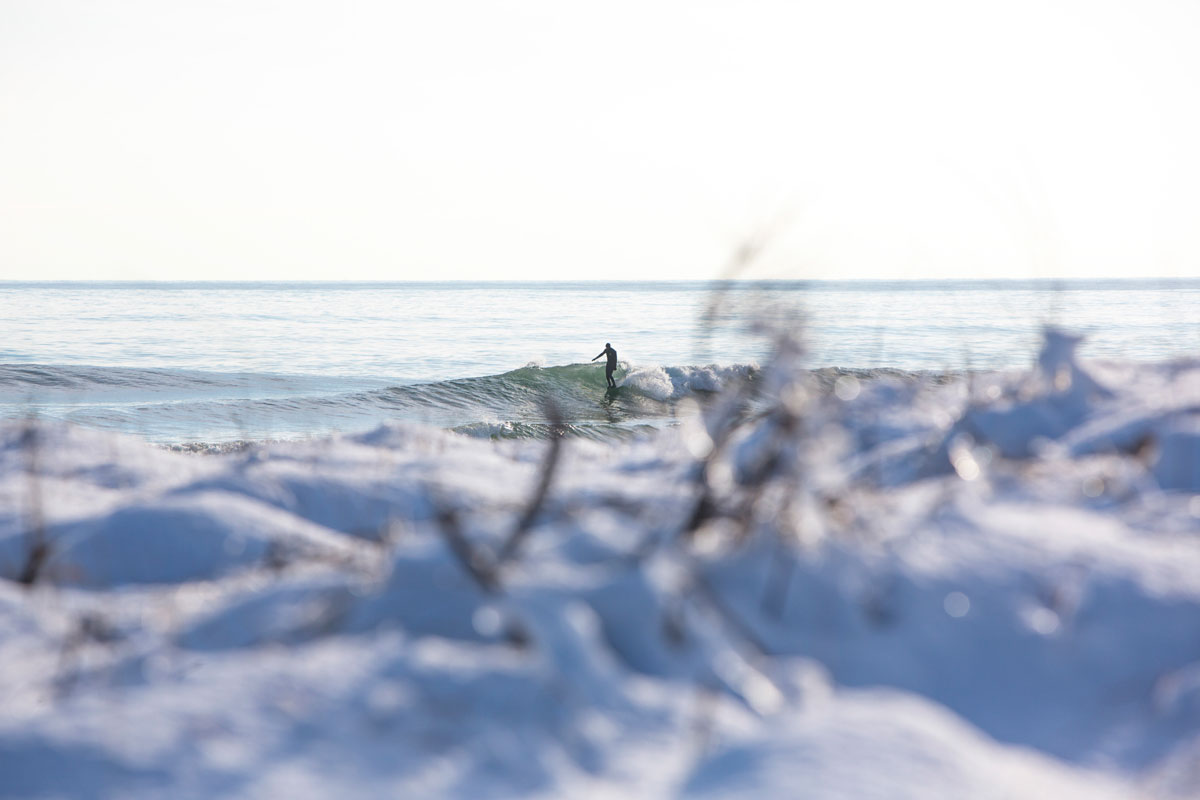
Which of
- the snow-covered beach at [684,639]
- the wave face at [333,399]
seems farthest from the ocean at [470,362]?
the snow-covered beach at [684,639]

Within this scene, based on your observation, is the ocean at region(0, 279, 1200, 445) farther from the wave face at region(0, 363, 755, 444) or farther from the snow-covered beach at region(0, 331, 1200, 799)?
the snow-covered beach at region(0, 331, 1200, 799)

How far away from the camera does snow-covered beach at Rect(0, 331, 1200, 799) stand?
43.6 inches

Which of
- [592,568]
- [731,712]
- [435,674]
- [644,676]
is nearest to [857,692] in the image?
Answer: [731,712]

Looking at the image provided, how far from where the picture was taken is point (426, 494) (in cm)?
239

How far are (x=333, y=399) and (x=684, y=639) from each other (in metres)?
12.6

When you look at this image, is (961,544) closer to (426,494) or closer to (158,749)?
(158,749)

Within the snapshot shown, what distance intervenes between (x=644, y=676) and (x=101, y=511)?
175 centimetres

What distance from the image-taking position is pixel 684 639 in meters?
1.32

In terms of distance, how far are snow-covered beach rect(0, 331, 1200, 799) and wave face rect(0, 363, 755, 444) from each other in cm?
790

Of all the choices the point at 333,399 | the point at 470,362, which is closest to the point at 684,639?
the point at 333,399

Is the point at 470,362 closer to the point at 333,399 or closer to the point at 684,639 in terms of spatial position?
the point at 333,399

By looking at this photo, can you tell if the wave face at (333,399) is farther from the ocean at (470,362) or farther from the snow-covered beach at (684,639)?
the snow-covered beach at (684,639)

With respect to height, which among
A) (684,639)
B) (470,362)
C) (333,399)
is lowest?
(333,399)

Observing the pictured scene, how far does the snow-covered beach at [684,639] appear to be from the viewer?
111 cm
